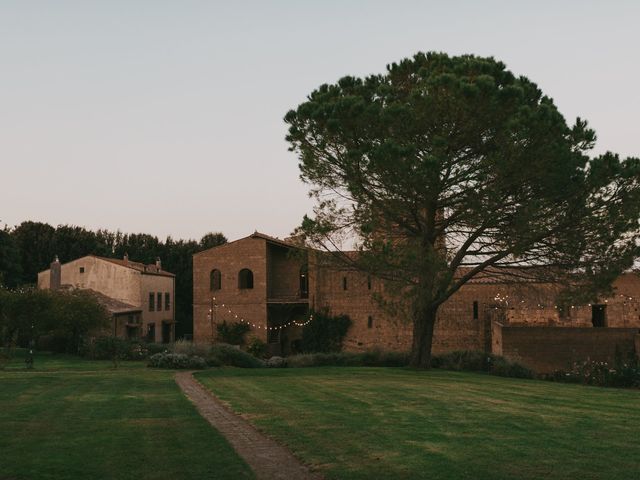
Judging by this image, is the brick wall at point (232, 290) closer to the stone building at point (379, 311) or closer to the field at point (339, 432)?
the stone building at point (379, 311)

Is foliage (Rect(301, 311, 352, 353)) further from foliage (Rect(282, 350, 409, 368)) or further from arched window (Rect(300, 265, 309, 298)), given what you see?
foliage (Rect(282, 350, 409, 368))

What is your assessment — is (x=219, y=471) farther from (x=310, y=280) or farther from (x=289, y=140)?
(x=310, y=280)

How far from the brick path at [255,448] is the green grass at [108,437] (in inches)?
8.5

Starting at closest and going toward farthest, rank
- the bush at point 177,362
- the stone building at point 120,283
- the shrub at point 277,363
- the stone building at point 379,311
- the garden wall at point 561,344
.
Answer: the bush at point 177,362 → the shrub at point 277,363 → the garden wall at point 561,344 → the stone building at point 379,311 → the stone building at point 120,283

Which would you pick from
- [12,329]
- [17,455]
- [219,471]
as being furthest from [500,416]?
[12,329]

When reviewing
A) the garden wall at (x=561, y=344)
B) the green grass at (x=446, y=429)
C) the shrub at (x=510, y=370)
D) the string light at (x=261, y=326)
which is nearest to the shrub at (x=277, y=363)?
the string light at (x=261, y=326)

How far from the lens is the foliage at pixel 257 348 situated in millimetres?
38594

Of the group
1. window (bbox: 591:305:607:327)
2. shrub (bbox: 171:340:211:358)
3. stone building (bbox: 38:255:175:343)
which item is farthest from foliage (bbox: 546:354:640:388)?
stone building (bbox: 38:255:175:343)

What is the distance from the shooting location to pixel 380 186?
24.1 meters

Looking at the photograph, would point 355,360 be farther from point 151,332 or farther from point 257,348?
point 151,332

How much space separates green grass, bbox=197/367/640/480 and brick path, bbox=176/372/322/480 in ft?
0.72

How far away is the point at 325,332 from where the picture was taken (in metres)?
38.5

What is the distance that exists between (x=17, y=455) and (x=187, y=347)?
2164 centimetres

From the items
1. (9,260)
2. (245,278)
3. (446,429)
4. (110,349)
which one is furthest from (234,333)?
(446,429)
